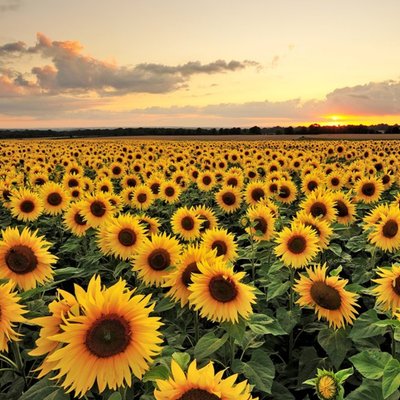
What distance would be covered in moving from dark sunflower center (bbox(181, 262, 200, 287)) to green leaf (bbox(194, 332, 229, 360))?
469mm

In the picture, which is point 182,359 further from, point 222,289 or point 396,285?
point 396,285

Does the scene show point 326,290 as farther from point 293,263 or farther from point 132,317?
point 132,317

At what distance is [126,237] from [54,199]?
393 cm

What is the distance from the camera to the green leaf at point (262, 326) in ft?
11.1

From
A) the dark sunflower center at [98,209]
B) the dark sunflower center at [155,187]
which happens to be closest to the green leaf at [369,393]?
the dark sunflower center at [98,209]

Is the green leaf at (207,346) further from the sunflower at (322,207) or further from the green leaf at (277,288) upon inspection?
the sunflower at (322,207)

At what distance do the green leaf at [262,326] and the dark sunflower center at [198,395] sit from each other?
56.3 inches

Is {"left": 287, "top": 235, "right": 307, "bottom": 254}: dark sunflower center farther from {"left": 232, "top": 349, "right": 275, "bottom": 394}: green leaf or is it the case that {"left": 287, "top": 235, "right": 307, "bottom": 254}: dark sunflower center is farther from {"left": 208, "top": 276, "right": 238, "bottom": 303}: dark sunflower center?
{"left": 208, "top": 276, "right": 238, "bottom": 303}: dark sunflower center

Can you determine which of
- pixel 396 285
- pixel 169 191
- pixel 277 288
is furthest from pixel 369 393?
pixel 169 191

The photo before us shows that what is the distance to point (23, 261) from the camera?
391 centimetres

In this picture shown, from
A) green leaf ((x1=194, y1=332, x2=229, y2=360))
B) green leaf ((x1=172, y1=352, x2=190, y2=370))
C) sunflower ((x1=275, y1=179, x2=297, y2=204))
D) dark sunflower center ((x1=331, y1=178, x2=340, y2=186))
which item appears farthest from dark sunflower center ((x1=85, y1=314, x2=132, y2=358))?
dark sunflower center ((x1=331, y1=178, x2=340, y2=186))

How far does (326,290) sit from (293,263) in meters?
1.09

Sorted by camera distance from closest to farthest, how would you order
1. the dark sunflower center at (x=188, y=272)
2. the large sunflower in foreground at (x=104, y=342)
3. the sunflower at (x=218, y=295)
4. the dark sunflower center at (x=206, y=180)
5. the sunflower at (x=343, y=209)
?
the large sunflower in foreground at (x=104, y=342), the sunflower at (x=218, y=295), the dark sunflower center at (x=188, y=272), the sunflower at (x=343, y=209), the dark sunflower center at (x=206, y=180)

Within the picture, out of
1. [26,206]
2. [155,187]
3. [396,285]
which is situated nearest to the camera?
[396,285]
